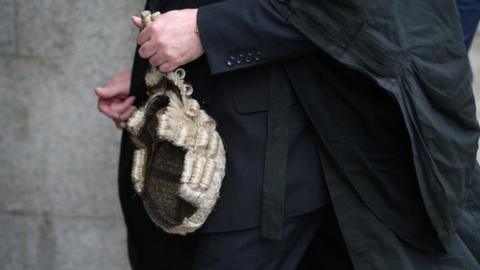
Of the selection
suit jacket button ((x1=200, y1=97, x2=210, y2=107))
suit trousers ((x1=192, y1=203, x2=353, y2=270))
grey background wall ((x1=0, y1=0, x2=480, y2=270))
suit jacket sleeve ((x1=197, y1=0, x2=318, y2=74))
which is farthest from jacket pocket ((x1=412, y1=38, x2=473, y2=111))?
grey background wall ((x1=0, y1=0, x2=480, y2=270))

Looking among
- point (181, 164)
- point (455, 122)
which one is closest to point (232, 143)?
Answer: point (181, 164)

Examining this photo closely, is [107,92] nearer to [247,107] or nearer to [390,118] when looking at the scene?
[247,107]

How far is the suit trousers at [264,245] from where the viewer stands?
1767 mm

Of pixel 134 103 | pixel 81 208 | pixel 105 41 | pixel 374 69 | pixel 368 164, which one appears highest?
pixel 374 69

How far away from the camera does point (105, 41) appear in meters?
2.86

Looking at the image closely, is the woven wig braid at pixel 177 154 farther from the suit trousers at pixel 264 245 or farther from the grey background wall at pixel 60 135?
the grey background wall at pixel 60 135

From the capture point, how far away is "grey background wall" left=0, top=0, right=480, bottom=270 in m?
2.85

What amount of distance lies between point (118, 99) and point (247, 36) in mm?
589

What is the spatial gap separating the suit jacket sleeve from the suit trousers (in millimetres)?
358

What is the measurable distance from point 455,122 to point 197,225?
601 millimetres

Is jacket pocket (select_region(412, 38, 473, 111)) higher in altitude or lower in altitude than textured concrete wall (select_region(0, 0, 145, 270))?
higher

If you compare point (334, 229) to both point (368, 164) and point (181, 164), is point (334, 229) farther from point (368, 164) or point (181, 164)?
point (181, 164)

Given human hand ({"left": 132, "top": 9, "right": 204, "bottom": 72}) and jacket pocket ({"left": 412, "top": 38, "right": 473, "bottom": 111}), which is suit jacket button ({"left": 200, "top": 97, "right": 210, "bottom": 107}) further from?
jacket pocket ({"left": 412, "top": 38, "right": 473, "bottom": 111})

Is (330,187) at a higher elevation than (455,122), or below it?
below
